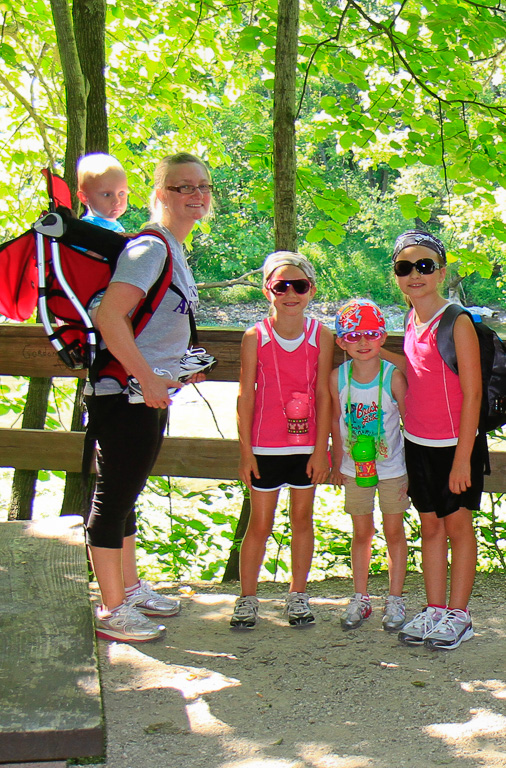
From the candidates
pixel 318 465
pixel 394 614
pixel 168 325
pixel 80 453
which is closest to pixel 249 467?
pixel 318 465

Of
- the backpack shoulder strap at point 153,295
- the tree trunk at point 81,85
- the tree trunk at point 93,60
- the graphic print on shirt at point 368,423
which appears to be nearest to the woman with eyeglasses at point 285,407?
the graphic print on shirt at point 368,423

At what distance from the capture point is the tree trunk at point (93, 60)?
14.1 feet

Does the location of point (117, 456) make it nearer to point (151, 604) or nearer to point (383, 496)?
point (151, 604)

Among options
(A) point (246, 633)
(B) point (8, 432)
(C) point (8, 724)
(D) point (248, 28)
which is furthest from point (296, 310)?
(D) point (248, 28)

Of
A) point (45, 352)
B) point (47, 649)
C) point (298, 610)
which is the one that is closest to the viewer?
point (47, 649)

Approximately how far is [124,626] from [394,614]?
109cm

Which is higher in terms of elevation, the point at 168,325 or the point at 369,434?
the point at 168,325

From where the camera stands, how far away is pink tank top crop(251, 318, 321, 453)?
315cm

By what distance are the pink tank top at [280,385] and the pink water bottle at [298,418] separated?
2 cm

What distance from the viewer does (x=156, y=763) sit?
222 centimetres

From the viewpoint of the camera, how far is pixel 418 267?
303 centimetres

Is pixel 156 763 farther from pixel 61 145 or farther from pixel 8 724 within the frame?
pixel 61 145

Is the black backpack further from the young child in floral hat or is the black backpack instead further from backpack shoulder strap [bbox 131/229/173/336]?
backpack shoulder strap [bbox 131/229/173/336]

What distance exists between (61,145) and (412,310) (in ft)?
18.7
